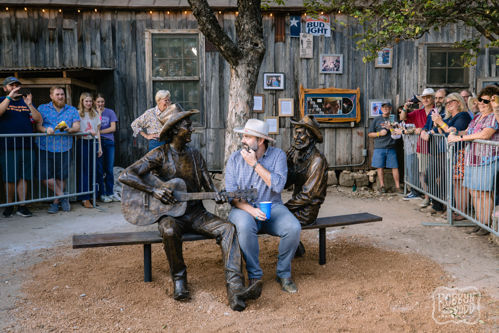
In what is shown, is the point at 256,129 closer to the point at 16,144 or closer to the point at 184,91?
the point at 16,144

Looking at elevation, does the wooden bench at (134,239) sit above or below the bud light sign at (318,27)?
below

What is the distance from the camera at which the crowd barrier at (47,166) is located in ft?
23.4

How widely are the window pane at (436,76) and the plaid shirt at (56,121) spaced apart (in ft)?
24.8

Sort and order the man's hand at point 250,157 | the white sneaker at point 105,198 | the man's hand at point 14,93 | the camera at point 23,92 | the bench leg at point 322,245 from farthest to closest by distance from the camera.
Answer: the white sneaker at point 105,198, the camera at point 23,92, the man's hand at point 14,93, the bench leg at point 322,245, the man's hand at point 250,157

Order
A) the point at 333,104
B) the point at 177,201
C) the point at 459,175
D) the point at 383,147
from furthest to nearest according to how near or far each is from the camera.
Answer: the point at 333,104 → the point at 383,147 → the point at 459,175 → the point at 177,201

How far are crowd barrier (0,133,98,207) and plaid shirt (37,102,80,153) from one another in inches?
0.7

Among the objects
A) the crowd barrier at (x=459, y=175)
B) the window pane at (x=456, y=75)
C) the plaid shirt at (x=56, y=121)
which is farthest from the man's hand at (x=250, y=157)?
the window pane at (x=456, y=75)

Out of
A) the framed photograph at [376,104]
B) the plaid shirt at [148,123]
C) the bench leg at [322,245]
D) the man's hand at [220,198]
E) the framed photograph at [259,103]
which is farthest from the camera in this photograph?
the framed photograph at [376,104]

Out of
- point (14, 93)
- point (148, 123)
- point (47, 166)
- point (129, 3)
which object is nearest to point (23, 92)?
point (14, 93)

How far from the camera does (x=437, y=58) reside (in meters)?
10.2

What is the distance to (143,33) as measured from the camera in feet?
31.7

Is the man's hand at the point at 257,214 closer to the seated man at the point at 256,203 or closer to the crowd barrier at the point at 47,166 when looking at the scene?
the seated man at the point at 256,203

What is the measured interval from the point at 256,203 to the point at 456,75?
7.79 m

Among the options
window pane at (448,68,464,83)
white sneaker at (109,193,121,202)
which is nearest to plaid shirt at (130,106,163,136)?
white sneaker at (109,193,121,202)
